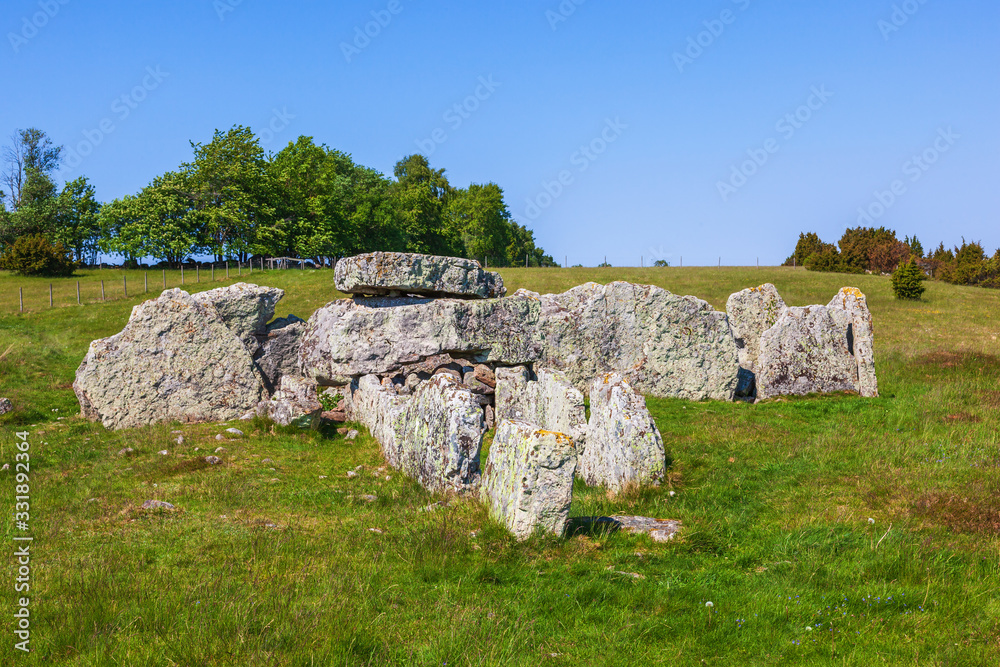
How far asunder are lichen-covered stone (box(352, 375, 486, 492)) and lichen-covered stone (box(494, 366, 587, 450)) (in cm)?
105

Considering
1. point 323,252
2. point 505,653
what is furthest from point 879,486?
point 323,252

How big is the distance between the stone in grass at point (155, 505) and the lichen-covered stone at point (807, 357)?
14.2 meters

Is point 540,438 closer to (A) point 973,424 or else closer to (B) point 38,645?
(B) point 38,645

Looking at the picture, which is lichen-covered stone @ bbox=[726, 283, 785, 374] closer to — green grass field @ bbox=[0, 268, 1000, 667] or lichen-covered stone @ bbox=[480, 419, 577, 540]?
green grass field @ bbox=[0, 268, 1000, 667]

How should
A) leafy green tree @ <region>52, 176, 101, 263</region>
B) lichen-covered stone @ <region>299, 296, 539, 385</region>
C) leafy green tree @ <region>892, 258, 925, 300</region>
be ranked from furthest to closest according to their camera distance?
1. leafy green tree @ <region>52, 176, 101, 263</region>
2. leafy green tree @ <region>892, 258, 925, 300</region>
3. lichen-covered stone @ <region>299, 296, 539, 385</region>

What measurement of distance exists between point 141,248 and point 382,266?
4662 centimetres

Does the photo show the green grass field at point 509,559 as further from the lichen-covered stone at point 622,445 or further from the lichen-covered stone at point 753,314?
the lichen-covered stone at point 753,314

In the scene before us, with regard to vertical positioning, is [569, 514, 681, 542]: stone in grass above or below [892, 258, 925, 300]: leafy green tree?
below

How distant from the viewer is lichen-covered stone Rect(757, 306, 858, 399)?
1766cm

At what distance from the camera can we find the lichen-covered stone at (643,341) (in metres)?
18.3

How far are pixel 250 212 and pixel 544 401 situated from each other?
5252 cm

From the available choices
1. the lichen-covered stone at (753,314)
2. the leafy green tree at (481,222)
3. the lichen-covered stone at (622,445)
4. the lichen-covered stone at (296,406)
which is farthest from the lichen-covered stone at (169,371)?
the leafy green tree at (481,222)

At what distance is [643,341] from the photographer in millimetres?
18703

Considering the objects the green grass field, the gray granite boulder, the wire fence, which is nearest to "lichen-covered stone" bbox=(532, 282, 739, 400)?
the green grass field
